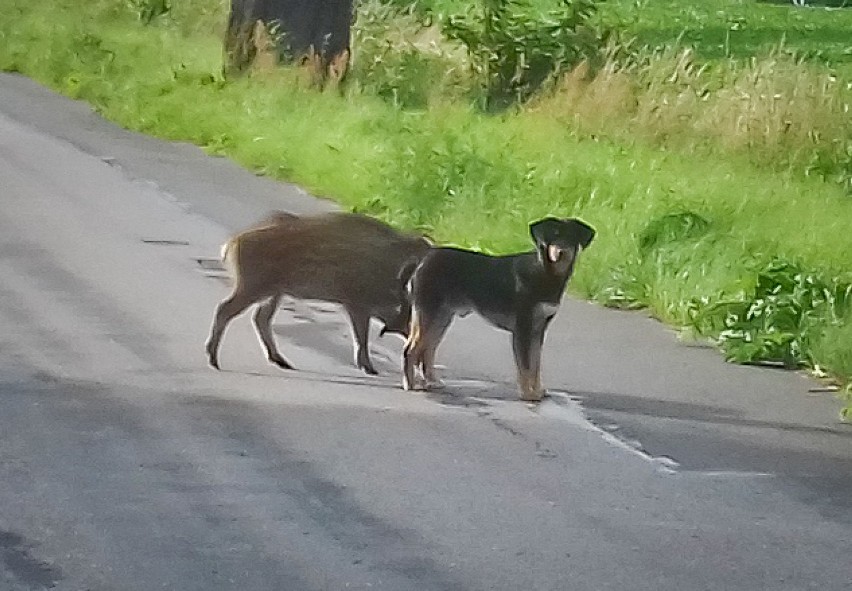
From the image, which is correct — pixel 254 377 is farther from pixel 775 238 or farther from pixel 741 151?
pixel 741 151

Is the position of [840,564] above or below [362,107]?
above

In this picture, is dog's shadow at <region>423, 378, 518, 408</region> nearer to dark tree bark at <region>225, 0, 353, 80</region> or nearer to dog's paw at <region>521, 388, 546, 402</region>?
dog's paw at <region>521, 388, 546, 402</region>

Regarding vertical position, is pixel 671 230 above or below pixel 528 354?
below

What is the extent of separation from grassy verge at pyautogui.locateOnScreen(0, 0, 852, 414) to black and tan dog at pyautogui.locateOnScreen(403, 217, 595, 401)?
161 centimetres

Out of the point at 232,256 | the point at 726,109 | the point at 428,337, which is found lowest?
the point at 726,109

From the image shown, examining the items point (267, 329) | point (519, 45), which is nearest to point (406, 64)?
point (519, 45)

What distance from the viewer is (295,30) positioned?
21.1 meters

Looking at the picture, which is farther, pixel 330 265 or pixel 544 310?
pixel 330 265

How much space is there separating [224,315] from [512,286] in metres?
1.38

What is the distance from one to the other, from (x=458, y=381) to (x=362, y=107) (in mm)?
9088

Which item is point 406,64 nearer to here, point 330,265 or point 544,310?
point 330,265

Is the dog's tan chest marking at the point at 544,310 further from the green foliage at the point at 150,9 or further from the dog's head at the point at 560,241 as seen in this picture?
the green foliage at the point at 150,9

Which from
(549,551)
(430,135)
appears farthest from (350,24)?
(549,551)

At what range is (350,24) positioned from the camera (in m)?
21.4
